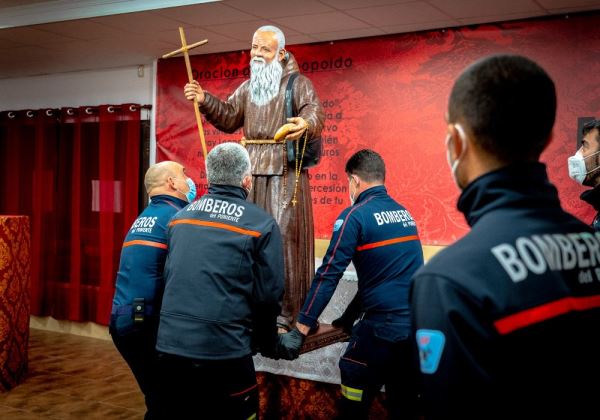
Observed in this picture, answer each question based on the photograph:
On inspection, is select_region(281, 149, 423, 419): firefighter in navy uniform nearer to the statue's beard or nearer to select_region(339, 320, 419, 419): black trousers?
select_region(339, 320, 419, 419): black trousers

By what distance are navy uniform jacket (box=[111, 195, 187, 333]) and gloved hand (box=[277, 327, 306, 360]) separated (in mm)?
597

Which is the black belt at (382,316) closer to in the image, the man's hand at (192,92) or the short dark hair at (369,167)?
the short dark hair at (369,167)

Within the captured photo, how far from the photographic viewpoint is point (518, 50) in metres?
4.48

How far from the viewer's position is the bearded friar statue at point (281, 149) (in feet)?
9.91

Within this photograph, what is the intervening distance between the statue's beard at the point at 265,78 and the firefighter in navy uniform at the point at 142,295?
2.30ft

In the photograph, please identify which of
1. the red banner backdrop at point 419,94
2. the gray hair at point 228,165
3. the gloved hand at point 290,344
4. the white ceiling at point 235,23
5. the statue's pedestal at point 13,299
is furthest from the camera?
the statue's pedestal at point 13,299

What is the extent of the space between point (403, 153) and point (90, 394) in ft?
9.62

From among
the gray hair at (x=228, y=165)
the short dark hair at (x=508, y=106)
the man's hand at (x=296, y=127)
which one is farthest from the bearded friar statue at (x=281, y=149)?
the short dark hair at (x=508, y=106)

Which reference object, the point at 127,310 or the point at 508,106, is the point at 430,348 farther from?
the point at 127,310

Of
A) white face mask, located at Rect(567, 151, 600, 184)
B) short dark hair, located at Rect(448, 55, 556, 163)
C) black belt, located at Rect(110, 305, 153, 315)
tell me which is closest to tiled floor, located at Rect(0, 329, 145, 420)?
black belt, located at Rect(110, 305, 153, 315)

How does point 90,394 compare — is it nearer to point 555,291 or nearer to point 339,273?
point 339,273

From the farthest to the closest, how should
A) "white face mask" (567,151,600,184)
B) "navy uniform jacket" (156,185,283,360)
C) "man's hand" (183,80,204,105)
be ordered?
"white face mask" (567,151,600,184) → "man's hand" (183,80,204,105) → "navy uniform jacket" (156,185,283,360)

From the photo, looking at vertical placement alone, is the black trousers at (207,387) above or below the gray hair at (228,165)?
below

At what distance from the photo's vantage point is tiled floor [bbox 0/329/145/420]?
422 centimetres
